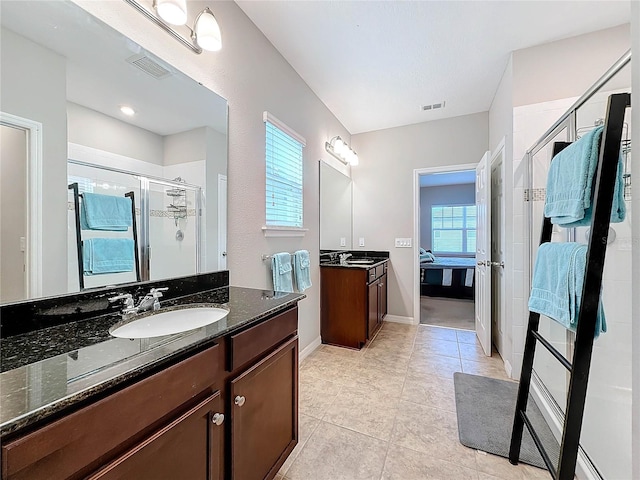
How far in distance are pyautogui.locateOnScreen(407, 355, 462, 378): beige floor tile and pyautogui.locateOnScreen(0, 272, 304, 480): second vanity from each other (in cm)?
156

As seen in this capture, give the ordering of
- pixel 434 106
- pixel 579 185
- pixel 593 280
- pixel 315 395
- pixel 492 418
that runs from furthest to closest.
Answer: pixel 434 106 < pixel 315 395 < pixel 492 418 < pixel 579 185 < pixel 593 280

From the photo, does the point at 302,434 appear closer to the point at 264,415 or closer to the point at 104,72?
the point at 264,415

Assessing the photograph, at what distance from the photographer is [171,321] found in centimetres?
121

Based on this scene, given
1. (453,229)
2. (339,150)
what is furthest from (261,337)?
(453,229)

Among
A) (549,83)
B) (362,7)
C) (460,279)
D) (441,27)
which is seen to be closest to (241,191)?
(362,7)

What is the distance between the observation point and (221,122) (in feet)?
5.52

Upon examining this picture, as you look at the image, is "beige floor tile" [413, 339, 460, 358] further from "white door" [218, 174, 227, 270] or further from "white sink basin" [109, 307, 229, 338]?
"white sink basin" [109, 307, 229, 338]

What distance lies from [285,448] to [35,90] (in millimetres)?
Result: 1749

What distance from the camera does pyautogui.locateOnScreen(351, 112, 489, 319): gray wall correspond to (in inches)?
136

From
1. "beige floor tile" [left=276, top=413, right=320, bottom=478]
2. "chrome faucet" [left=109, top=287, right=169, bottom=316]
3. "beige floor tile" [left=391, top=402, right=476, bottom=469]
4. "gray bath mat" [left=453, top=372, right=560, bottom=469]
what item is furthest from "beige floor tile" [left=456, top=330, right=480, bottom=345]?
"chrome faucet" [left=109, top=287, right=169, bottom=316]

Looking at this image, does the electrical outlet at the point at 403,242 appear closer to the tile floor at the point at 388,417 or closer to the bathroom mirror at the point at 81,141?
the tile floor at the point at 388,417

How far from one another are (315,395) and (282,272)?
0.96 m

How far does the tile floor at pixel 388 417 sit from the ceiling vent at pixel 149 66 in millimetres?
2065

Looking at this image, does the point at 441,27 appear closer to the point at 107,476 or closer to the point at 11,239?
the point at 11,239
